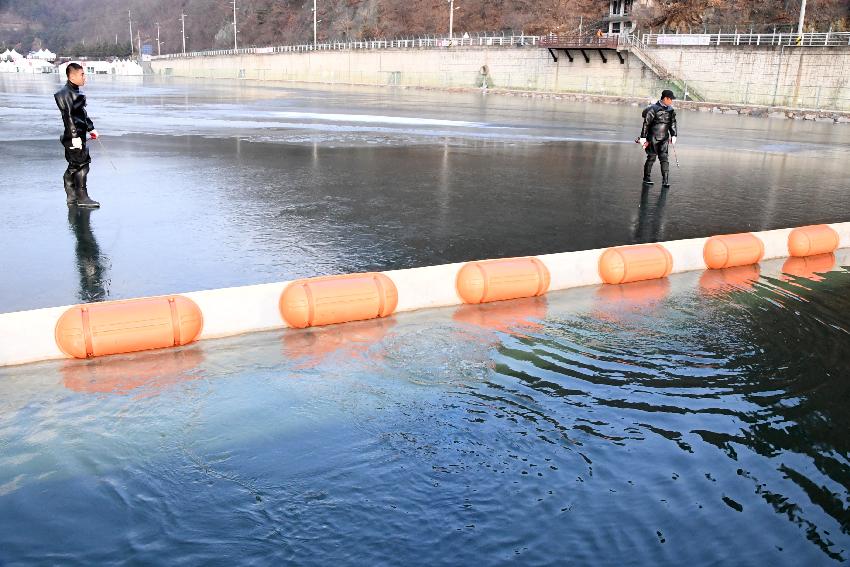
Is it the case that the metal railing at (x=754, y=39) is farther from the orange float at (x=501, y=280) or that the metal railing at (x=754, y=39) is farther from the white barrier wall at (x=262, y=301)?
the orange float at (x=501, y=280)

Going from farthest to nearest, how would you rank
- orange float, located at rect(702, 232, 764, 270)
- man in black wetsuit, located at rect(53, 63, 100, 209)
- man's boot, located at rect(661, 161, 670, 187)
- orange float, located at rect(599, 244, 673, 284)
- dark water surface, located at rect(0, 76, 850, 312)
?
1. man's boot, located at rect(661, 161, 670, 187)
2. man in black wetsuit, located at rect(53, 63, 100, 209)
3. orange float, located at rect(702, 232, 764, 270)
4. orange float, located at rect(599, 244, 673, 284)
5. dark water surface, located at rect(0, 76, 850, 312)

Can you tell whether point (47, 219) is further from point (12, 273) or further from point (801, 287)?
point (801, 287)

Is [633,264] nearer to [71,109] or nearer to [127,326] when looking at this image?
[127,326]

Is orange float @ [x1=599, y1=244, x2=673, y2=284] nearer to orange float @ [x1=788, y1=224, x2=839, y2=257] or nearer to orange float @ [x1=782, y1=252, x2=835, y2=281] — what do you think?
orange float @ [x1=782, y1=252, x2=835, y2=281]

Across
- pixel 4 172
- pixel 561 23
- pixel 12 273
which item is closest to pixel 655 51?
pixel 561 23

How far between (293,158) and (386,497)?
14015mm

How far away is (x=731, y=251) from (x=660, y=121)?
4.85m

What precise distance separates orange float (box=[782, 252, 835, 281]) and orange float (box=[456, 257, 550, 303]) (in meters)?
3.69

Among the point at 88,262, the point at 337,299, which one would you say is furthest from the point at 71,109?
the point at 337,299

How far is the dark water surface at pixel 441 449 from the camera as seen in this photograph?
406cm

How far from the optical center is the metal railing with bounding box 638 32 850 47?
41688 mm

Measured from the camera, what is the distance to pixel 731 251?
9.57 metres

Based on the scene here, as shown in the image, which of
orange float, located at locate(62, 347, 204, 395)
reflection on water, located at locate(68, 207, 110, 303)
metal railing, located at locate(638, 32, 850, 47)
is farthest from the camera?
metal railing, located at locate(638, 32, 850, 47)

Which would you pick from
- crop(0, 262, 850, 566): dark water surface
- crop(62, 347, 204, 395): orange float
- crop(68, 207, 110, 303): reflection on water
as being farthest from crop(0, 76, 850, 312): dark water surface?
crop(0, 262, 850, 566): dark water surface
